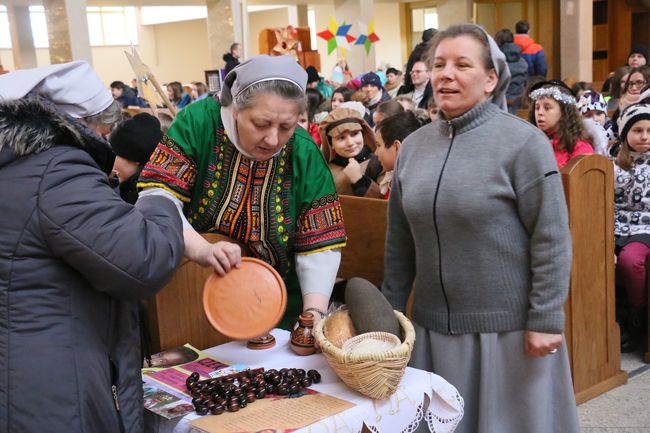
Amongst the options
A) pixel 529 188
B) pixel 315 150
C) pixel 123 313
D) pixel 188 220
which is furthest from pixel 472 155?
pixel 123 313

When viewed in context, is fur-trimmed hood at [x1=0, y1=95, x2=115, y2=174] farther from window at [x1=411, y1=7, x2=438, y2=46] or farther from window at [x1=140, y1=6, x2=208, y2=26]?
window at [x1=140, y1=6, x2=208, y2=26]

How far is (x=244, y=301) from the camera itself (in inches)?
81.7

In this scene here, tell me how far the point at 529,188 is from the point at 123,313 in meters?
1.23

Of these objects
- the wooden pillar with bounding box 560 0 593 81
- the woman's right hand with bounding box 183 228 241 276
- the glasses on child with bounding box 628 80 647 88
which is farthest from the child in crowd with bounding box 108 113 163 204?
the wooden pillar with bounding box 560 0 593 81

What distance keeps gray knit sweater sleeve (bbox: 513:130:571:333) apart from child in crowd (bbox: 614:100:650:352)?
218 centimetres

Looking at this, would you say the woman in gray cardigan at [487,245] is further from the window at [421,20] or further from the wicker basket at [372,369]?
the window at [421,20]

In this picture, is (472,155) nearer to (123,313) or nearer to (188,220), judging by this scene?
(188,220)

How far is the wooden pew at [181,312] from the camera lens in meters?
2.38

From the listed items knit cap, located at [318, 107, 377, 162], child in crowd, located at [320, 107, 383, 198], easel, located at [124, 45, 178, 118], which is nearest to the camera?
child in crowd, located at [320, 107, 383, 198]

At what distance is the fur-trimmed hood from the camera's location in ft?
5.26

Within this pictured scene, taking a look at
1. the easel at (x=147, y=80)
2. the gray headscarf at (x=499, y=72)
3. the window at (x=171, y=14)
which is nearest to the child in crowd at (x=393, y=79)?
the easel at (x=147, y=80)

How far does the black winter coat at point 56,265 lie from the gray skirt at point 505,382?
45.2 inches

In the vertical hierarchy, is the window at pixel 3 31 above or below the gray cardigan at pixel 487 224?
above

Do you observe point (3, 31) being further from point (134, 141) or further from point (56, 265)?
point (56, 265)
